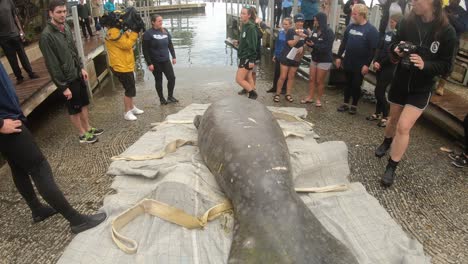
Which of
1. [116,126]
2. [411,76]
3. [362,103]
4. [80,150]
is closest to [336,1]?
[362,103]

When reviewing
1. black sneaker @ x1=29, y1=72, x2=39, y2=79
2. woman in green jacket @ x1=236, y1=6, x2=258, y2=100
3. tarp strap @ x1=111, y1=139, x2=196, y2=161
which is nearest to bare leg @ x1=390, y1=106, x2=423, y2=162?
tarp strap @ x1=111, y1=139, x2=196, y2=161

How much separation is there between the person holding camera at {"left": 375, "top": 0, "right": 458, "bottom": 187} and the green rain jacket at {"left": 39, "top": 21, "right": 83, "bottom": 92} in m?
4.34

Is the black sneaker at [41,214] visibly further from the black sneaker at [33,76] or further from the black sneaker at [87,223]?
the black sneaker at [33,76]

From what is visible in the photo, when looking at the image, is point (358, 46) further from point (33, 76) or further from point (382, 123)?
point (33, 76)

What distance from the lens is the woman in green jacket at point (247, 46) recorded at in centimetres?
696

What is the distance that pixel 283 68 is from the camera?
Result: 23.9 feet

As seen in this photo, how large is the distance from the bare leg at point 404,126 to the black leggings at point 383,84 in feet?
7.11

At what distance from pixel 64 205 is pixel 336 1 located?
8006 mm

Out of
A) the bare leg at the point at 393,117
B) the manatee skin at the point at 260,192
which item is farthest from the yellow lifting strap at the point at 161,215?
the bare leg at the point at 393,117

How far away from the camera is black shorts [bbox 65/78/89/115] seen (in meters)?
4.97

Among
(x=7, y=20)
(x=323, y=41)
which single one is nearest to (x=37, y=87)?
(x=7, y=20)

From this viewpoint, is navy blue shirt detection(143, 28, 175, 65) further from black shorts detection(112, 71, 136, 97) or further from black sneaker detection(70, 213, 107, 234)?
black sneaker detection(70, 213, 107, 234)

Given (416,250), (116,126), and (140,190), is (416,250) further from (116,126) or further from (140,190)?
(116,126)

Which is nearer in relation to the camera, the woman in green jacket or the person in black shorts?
the person in black shorts
